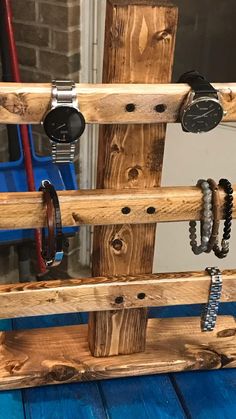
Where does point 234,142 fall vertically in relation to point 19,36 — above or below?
below

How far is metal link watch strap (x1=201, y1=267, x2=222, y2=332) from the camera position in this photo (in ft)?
3.84

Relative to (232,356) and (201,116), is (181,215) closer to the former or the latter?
(201,116)

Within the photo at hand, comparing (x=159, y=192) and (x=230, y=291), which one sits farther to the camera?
(x=230, y=291)

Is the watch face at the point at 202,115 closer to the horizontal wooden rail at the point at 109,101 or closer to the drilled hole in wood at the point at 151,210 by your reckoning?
the horizontal wooden rail at the point at 109,101

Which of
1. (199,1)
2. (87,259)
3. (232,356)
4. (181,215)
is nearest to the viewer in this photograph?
(181,215)

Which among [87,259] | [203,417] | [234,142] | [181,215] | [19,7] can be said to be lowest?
[87,259]

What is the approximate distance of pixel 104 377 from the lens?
1.24m

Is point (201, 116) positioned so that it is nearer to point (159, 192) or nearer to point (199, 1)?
point (159, 192)

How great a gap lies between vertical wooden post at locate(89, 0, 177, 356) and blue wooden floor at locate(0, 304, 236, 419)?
0.09m

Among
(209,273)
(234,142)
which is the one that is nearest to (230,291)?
(209,273)

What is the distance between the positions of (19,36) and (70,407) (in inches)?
51.1

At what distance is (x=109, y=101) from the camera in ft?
3.15

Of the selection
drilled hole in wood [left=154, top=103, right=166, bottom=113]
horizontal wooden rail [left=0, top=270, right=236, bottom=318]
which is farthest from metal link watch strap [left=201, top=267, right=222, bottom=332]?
drilled hole in wood [left=154, top=103, right=166, bottom=113]

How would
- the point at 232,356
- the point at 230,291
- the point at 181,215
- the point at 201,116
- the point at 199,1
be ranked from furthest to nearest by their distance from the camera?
the point at 199,1, the point at 232,356, the point at 230,291, the point at 181,215, the point at 201,116
